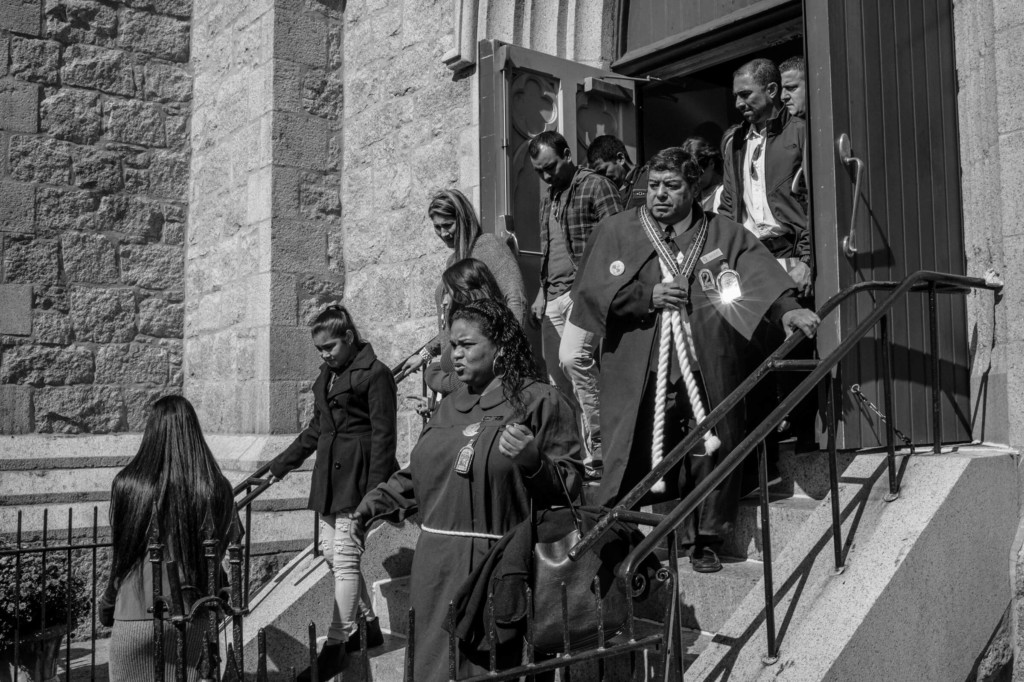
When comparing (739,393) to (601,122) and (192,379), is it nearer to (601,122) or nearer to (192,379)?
(601,122)

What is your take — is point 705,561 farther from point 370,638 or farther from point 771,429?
point 370,638

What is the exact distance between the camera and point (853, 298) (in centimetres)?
427

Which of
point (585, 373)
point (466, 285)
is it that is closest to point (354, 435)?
point (466, 285)

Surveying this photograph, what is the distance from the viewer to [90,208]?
8.35m


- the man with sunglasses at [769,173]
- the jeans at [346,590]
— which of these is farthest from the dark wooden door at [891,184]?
the jeans at [346,590]

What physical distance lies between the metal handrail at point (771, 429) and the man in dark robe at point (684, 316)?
0.35 meters

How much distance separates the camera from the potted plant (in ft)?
16.9

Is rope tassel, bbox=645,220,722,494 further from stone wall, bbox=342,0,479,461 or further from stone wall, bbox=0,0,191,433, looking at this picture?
stone wall, bbox=0,0,191,433

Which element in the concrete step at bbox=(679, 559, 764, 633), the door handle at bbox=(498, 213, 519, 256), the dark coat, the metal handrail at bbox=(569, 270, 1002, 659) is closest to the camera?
the metal handrail at bbox=(569, 270, 1002, 659)

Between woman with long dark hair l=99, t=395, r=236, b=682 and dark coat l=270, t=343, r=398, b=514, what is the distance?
3.51 feet

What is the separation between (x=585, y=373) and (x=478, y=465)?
1637 mm

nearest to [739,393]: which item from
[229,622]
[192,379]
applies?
[229,622]

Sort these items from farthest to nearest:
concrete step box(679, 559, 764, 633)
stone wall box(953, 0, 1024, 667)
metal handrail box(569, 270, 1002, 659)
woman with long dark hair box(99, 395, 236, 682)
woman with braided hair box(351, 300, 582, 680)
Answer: stone wall box(953, 0, 1024, 667) → concrete step box(679, 559, 764, 633) → woman with long dark hair box(99, 395, 236, 682) → woman with braided hair box(351, 300, 582, 680) → metal handrail box(569, 270, 1002, 659)

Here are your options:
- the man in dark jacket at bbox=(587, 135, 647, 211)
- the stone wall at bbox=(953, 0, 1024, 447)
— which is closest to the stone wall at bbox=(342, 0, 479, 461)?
the man in dark jacket at bbox=(587, 135, 647, 211)
